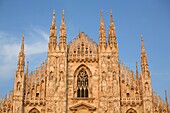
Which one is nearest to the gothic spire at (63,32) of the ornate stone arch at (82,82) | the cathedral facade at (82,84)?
the cathedral facade at (82,84)

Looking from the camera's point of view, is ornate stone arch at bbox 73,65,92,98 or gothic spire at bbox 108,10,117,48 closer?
ornate stone arch at bbox 73,65,92,98

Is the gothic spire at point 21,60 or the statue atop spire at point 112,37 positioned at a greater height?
the statue atop spire at point 112,37

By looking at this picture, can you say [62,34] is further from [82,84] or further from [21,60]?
[82,84]

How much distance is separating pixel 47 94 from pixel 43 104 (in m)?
1.01

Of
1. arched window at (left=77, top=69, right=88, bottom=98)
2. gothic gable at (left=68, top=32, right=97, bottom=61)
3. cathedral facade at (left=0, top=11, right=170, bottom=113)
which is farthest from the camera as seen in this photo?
gothic gable at (left=68, top=32, right=97, bottom=61)

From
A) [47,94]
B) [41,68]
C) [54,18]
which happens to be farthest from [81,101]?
[54,18]

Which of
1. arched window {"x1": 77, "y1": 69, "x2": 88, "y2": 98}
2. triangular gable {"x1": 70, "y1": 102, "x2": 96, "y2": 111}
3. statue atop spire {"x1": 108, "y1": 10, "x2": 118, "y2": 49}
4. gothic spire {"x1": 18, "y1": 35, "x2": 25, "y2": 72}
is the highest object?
statue atop spire {"x1": 108, "y1": 10, "x2": 118, "y2": 49}

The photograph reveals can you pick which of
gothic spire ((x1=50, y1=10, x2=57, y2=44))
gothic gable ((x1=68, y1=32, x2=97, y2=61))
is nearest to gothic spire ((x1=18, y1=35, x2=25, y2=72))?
gothic spire ((x1=50, y1=10, x2=57, y2=44))

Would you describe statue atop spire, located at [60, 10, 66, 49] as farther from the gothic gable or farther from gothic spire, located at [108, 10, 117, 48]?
gothic spire, located at [108, 10, 117, 48]

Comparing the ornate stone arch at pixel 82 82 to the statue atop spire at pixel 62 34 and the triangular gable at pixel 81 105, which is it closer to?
the triangular gable at pixel 81 105

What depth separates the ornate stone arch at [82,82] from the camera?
2973 centimetres

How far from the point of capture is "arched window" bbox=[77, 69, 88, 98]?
97.7 feet

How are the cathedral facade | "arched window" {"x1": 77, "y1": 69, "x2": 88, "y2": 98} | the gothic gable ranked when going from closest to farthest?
the cathedral facade, "arched window" {"x1": 77, "y1": 69, "x2": 88, "y2": 98}, the gothic gable

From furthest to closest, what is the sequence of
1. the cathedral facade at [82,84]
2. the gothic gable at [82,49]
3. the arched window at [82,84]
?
the gothic gable at [82,49]
the arched window at [82,84]
the cathedral facade at [82,84]
